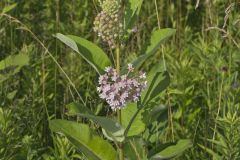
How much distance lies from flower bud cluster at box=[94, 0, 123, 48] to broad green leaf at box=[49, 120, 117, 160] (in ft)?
1.34

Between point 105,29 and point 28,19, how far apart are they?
283cm

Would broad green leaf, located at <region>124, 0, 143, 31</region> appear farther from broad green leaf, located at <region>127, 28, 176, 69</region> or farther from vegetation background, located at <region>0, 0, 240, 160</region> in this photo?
vegetation background, located at <region>0, 0, 240, 160</region>

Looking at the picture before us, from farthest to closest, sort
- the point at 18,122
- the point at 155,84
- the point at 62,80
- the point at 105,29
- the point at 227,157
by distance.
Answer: the point at 62,80 → the point at 18,122 → the point at 227,157 → the point at 155,84 → the point at 105,29

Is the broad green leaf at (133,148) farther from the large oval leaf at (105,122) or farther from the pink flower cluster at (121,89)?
the pink flower cluster at (121,89)

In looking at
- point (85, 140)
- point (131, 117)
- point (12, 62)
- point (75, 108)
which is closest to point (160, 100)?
point (12, 62)

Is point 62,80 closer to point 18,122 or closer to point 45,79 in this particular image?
point 45,79

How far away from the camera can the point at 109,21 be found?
8.11 ft

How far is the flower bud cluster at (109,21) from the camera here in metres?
2.48

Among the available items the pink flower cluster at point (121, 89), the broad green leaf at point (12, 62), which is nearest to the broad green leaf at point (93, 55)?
the pink flower cluster at point (121, 89)

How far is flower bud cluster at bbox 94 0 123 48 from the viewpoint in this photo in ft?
8.13

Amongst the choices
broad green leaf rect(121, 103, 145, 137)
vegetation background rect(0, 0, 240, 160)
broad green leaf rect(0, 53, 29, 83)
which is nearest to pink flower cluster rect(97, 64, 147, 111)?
broad green leaf rect(121, 103, 145, 137)

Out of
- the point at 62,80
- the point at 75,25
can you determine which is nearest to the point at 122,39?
the point at 62,80

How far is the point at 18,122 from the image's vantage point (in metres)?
3.72

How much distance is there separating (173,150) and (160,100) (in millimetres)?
957
